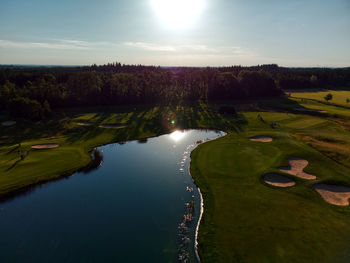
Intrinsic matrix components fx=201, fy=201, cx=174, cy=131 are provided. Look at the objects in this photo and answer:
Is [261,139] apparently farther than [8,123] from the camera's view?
No

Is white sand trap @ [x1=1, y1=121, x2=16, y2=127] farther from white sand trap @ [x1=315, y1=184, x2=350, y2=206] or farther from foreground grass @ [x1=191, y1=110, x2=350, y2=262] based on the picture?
white sand trap @ [x1=315, y1=184, x2=350, y2=206]

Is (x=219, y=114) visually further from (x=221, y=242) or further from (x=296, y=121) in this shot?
(x=221, y=242)

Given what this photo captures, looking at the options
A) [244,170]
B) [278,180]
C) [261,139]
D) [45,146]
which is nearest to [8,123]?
[45,146]

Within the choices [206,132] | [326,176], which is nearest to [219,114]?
[206,132]

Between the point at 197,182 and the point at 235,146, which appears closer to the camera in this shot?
the point at 197,182

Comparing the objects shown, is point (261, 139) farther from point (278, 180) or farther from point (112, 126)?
point (112, 126)

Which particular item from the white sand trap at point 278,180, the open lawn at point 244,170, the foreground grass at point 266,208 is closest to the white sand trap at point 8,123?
the open lawn at point 244,170
